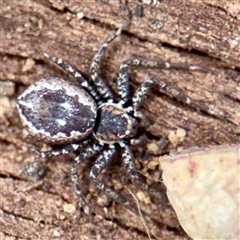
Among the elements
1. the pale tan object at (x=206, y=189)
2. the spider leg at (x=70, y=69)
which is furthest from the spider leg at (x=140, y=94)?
the pale tan object at (x=206, y=189)

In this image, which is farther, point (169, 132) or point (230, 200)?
point (169, 132)

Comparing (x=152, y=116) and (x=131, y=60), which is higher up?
(x=131, y=60)

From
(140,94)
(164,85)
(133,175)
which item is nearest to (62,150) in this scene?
(133,175)

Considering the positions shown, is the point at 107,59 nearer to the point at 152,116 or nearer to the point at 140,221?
the point at 152,116

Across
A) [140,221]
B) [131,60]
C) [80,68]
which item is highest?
[131,60]

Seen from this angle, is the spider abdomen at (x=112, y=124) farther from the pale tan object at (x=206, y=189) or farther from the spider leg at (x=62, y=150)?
the pale tan object at (x=206, y=189)

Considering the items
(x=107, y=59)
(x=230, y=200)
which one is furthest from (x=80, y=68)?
(x=230, y=200)

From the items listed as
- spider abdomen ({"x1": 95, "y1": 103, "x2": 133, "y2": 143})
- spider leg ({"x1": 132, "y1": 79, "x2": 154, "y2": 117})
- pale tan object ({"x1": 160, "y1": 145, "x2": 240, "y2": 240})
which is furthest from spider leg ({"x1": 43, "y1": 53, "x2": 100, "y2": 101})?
pale tan object ({"x1": 160, "y1": 145, "x2": 240, "y2": 240})
